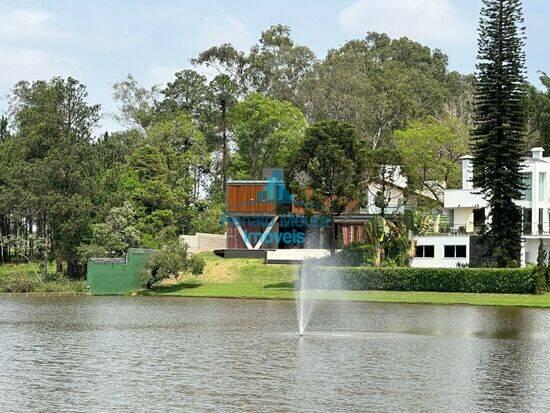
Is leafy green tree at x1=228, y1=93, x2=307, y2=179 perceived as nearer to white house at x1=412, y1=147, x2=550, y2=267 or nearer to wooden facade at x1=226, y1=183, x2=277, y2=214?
wooden facade at x1=226, y1=183, x2=277, y2=214

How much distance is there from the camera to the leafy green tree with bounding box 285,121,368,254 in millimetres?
70312

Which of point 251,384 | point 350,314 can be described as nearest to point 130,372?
point 251,384

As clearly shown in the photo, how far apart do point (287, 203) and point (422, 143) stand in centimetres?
2003

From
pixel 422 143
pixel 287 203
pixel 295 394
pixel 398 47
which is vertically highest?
pixel 398 47

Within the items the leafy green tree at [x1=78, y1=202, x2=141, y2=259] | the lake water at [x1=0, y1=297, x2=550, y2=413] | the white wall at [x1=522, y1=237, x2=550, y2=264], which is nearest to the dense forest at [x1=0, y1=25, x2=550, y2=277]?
the leafy green tree at [x1=78, y1=202, x2=141, y2=259]

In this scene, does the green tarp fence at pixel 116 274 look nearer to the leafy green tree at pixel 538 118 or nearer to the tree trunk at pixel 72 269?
the tree trunk at pixel 72 269

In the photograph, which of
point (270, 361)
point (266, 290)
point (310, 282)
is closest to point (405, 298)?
point (310, 282)

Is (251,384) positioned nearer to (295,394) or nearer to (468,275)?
(295,394)

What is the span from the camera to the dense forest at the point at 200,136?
7631cm

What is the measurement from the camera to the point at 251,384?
84.2 feet

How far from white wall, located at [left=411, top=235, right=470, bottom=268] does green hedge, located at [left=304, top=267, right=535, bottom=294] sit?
9476mm

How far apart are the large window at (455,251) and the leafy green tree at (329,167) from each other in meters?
7.79

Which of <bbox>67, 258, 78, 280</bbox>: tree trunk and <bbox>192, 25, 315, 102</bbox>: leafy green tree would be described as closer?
<bbox>67, 258, 78, 280</bbox>: tree trunk

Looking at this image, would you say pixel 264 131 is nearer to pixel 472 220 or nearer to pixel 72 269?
pixel 472 220
